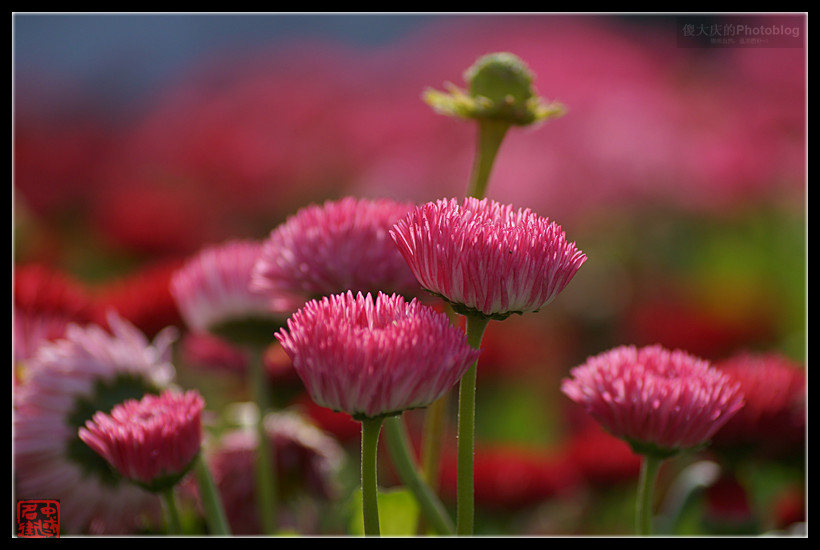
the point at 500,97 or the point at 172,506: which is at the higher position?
the point at 500,97

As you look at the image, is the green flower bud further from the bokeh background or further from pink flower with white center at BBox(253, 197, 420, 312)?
the bokeh background

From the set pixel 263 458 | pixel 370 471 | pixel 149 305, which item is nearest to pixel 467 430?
pixel 370 471

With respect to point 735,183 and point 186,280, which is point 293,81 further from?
point 186,280

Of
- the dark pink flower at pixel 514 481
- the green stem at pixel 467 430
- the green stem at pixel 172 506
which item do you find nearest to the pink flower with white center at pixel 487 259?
the green stem at pixel 467 430

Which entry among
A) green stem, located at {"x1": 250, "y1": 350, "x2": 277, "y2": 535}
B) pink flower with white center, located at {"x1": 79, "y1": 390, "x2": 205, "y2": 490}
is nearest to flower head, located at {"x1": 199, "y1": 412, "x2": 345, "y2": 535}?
green stem, located at {"x1": 250, "y1": 350, "x2": 277, "y2": 535}

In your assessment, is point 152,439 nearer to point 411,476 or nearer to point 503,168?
point 411,476

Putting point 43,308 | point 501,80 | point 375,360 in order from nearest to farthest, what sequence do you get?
point 375,360
point 501,80
point 43,308

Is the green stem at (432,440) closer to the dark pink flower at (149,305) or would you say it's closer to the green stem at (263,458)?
the green stem at (263,458)
